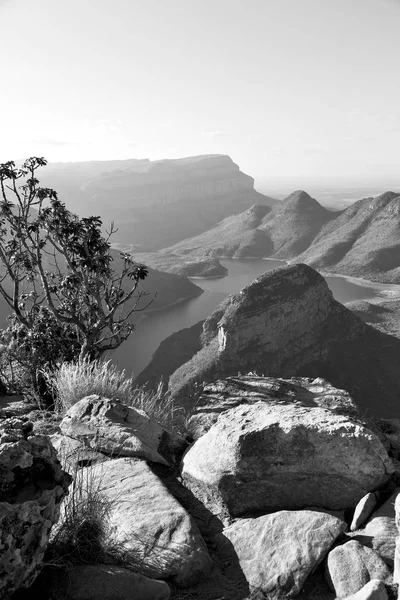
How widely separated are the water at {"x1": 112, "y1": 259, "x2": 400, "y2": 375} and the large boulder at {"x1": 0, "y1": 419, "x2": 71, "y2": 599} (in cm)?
6871

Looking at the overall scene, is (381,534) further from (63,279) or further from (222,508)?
(63,279)

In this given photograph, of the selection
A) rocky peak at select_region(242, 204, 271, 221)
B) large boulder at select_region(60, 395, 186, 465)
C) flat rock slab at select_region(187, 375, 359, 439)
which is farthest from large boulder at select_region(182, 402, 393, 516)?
rocky peak at select_region(242, 204, 271, 221)

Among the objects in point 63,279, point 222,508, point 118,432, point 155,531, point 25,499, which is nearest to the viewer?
point 25,499

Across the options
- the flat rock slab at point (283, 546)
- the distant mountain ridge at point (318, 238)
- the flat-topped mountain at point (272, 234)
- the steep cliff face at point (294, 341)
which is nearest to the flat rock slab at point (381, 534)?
the flat rock slab at point (283, 546)

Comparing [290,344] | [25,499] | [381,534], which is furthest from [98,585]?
[290,344]

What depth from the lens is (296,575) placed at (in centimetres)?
329

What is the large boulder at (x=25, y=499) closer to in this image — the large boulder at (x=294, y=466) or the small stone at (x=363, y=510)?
the large boulder at (x=294, y=466)

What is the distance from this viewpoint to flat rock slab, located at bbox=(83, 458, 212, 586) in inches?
136

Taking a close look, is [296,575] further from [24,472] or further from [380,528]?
[24,472]

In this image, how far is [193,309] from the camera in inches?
4254

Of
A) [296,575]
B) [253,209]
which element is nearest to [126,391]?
[296,575]

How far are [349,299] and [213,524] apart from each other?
105313 mm

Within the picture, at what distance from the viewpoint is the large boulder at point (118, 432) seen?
5.30 metres

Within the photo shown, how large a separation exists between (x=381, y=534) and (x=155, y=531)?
5.56ft
